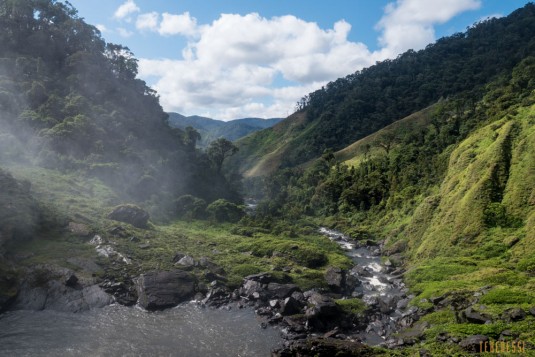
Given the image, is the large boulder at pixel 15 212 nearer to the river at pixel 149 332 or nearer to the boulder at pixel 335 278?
the river at pixel 149 332

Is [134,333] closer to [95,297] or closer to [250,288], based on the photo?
[95,297]

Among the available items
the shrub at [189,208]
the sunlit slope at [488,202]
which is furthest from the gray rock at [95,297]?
the shrub at [189,208]

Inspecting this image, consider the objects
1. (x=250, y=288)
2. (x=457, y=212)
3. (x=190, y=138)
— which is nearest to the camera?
(x=250, y=288)

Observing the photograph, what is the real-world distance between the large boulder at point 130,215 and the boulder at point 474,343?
6484 cm

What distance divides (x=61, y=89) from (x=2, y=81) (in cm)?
2096

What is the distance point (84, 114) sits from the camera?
12950 cm

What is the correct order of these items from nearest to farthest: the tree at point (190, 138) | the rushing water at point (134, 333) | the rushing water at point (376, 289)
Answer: the rushing water at point (134, 333) < the rushing water at point (376, 289) < the tree at point (190, 138)

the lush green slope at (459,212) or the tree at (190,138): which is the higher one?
the tree at (190,138)

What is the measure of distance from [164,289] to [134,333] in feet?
33.7

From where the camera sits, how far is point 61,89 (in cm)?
14450

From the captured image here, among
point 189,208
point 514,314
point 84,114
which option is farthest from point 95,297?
point 84,114

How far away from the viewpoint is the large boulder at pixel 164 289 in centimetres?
5106

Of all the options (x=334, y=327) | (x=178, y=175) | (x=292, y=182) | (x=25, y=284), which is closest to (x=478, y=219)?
(x=334, y=327)

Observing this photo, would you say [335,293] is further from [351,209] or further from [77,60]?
[77,60]
